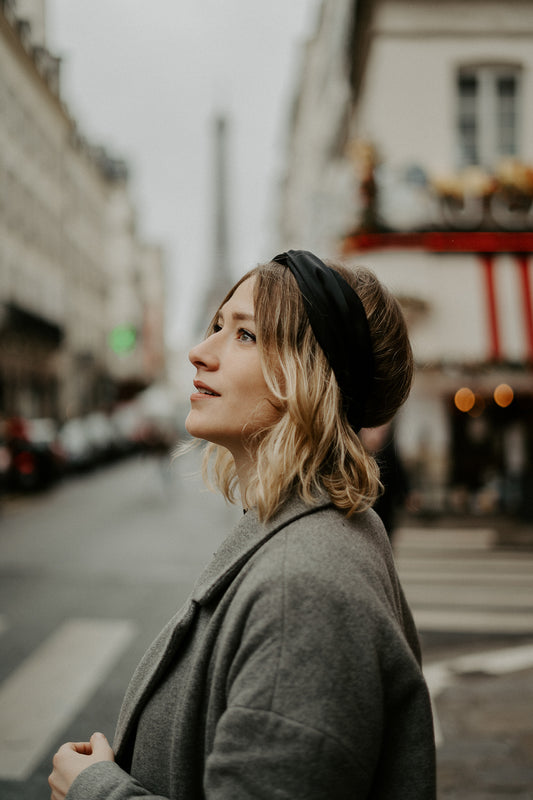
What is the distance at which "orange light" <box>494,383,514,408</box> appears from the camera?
45.3 ft

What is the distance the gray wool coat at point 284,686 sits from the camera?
126 centimetres

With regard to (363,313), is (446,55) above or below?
above

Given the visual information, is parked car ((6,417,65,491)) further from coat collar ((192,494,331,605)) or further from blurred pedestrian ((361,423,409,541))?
coat collar ((192,494,331,605))

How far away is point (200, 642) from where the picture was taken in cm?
145

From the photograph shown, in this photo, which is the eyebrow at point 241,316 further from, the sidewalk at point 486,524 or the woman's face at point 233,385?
the sidewalk at point 486,524

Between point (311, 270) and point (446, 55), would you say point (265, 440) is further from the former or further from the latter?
point (446, 55)

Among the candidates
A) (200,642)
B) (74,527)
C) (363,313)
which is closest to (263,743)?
Answer: (200,642)

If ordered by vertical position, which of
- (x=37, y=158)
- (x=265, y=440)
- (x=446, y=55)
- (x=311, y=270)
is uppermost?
(x=37, y=158)

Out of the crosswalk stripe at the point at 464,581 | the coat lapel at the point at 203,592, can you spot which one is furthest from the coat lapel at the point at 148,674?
the crosswalk stripe at the point at 464,581

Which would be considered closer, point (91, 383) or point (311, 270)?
point (311, 270)

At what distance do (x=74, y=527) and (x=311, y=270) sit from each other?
12990 millimetres

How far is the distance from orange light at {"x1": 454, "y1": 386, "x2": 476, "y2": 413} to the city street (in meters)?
3.04

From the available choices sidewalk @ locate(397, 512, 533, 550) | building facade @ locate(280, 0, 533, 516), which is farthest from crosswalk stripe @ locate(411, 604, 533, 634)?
building facade @ locate(280, 0, 533, 516)

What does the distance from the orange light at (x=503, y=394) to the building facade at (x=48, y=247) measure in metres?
11.8
